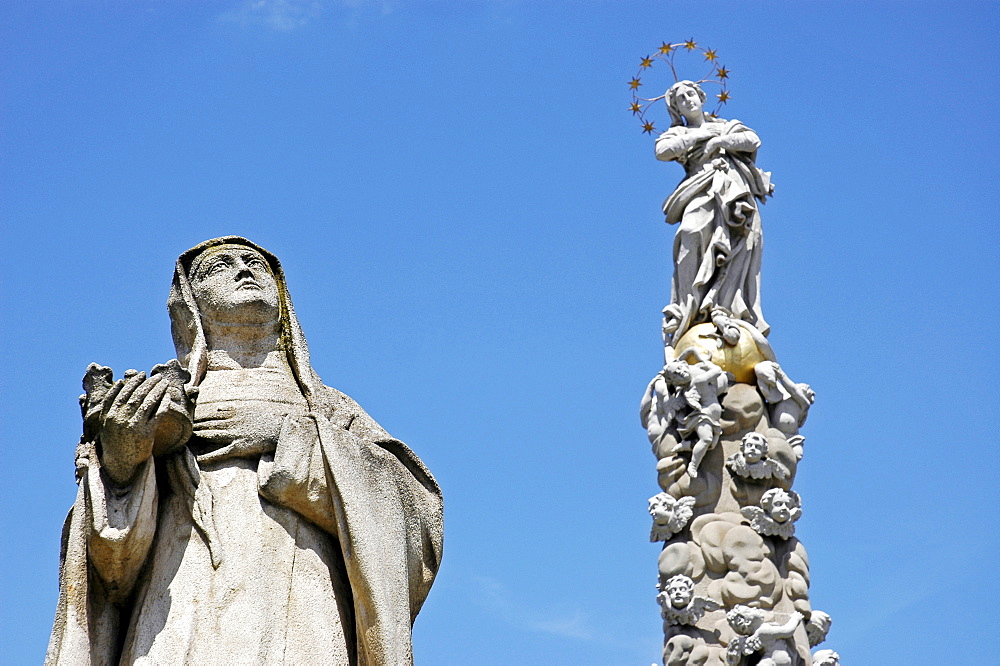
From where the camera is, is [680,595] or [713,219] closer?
[680,595]

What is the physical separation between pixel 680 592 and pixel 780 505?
1.16 metres

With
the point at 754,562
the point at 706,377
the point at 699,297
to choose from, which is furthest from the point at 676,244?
the point at 754,562

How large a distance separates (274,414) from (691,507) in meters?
9.78

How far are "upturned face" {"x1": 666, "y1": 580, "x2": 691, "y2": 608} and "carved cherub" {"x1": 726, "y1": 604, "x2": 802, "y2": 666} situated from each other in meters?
0.36

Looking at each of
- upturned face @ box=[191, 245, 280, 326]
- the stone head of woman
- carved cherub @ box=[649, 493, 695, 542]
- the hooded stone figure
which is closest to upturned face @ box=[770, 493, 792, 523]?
carved cherub @ box=[649, 493, 695, 542]

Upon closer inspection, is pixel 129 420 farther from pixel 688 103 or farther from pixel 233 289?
pixel 688 103

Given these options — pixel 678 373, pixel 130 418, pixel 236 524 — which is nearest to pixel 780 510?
pixel 678 373

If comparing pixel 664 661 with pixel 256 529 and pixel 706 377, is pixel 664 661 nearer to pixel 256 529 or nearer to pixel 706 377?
pixel 706 377

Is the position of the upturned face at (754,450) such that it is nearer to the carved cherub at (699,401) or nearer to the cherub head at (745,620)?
the carved cherub at (699,401)

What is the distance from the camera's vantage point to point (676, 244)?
18.2 meters

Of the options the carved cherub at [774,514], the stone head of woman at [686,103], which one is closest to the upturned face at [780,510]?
the carved cherub at [774,514]

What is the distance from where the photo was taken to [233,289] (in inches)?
281

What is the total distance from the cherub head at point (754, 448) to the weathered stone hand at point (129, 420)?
1036cm

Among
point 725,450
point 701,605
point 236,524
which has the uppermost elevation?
point 725,450
